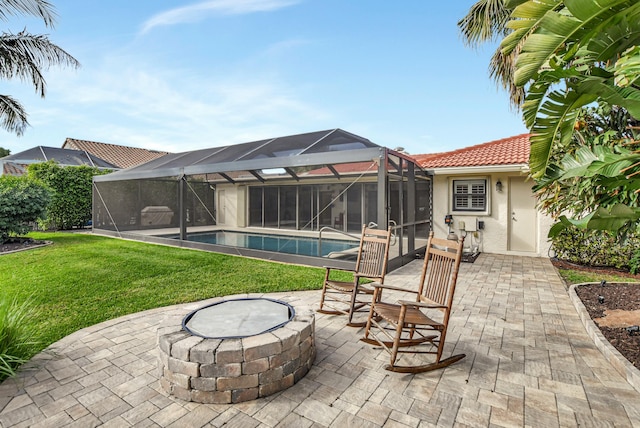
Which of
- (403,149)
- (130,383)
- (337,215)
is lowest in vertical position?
(130,383)

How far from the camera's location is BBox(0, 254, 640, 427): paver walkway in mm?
2270

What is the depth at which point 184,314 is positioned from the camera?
128 inches

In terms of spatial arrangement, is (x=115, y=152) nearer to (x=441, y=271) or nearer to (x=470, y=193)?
(x=470, y=193)

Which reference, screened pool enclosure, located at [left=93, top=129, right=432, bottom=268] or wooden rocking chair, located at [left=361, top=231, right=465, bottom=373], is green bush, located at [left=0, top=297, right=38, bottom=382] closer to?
wooden rocking chair, located at [left=361, top=231, right=465, bottom=373]

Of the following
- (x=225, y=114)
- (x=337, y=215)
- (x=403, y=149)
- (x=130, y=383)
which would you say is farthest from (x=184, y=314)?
(x=225, y=114)

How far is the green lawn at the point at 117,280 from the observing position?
4.45 m

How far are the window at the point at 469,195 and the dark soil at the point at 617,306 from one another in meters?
4.23

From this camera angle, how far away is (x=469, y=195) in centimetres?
961

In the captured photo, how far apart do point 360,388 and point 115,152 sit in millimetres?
25085

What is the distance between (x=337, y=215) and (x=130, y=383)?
34.7ft

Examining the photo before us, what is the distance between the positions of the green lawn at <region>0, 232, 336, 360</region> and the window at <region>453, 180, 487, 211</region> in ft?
17.8

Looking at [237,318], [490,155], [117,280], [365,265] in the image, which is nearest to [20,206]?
[117,280]

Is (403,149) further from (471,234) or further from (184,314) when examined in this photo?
(184,314)

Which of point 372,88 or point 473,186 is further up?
point 372,88
